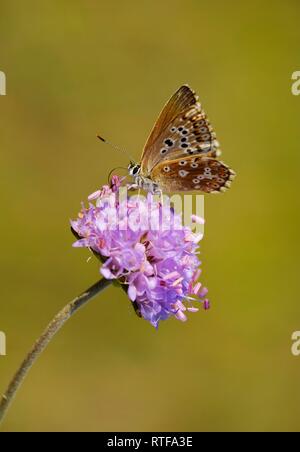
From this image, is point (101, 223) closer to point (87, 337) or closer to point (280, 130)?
point (87, 337)

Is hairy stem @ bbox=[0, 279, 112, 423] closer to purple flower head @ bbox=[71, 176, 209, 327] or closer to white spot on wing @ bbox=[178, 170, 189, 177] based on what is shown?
purple flower head @ bbox=[71, 176, 209, 327]

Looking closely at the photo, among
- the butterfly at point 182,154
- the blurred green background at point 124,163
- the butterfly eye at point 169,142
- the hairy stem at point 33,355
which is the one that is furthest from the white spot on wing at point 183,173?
the blurred green background at point 124,163

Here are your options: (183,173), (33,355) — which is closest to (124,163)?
(183,173)

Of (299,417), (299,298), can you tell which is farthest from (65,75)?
(299,417)

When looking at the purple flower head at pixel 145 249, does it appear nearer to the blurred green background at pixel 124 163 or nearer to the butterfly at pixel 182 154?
the butterfly at pixel 182 154

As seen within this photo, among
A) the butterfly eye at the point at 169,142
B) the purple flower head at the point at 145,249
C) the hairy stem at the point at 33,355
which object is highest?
the butterfly eye at the point at 169,142

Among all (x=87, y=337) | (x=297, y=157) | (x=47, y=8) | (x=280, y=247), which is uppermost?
(x=47, y=8)

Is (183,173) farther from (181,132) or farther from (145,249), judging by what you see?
(145,249)
